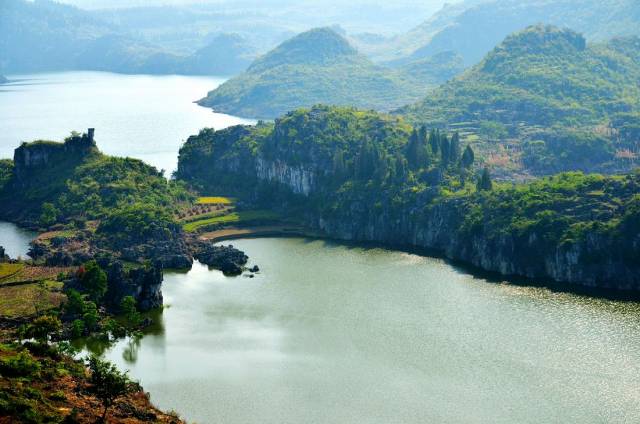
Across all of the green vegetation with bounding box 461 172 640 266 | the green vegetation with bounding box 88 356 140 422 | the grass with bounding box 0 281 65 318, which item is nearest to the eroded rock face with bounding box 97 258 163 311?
the grass with bounding box 0 281 65 318

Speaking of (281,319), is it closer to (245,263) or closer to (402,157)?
(245,263)

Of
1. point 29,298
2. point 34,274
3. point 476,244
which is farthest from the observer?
point 476,244

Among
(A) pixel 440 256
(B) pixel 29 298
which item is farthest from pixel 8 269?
(A) pixel 440 256

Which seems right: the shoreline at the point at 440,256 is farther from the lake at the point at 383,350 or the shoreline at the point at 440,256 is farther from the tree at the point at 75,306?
the tree at the point at 75,306

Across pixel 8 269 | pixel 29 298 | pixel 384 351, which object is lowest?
pixel 384 351

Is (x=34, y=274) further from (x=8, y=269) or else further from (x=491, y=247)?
(x=491, y=247)

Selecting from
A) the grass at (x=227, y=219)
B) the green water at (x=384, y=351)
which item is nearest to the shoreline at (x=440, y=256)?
the green water at (x=384, y=351)
